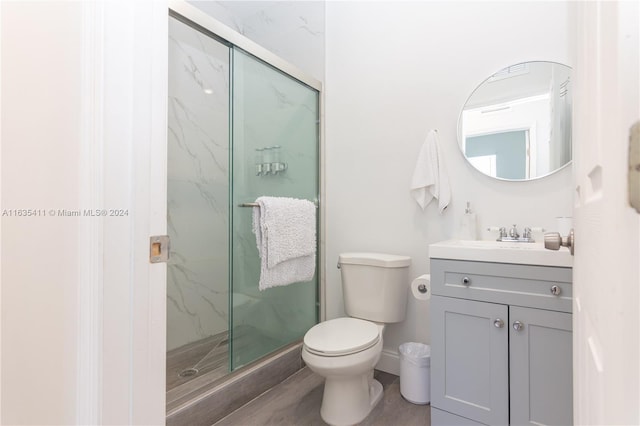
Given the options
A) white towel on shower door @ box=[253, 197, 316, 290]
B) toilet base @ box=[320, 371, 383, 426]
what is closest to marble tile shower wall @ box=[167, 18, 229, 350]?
white towel on shower door @ box=[253, 197, 316, 290]

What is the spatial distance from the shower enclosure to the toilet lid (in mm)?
476

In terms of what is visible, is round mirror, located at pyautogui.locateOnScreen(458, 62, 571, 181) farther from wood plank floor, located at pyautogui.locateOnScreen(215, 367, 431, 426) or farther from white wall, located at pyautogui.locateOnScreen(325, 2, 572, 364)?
wood plank floor, located at pyautogui.locateOnScreen(215, 367, 431, 426)

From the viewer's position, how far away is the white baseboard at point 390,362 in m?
1.97

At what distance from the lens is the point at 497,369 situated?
1.26 metres

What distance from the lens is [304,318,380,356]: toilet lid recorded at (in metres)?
1.41

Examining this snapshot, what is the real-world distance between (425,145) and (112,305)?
5.51ft

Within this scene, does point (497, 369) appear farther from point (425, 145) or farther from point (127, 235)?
point (127, 235)

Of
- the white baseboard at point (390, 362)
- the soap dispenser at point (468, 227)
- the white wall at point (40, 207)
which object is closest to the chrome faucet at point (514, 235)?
the soap dispenser at point (468, 227)

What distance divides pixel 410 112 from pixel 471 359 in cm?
137

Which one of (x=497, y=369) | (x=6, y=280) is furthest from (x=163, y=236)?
(x=497, y=369)

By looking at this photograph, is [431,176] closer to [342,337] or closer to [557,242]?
[342,337]

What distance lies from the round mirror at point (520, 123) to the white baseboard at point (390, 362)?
4.00ft

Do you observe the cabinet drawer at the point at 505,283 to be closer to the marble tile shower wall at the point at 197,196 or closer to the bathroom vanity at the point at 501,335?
the bathroom vanity at the point at 501,335

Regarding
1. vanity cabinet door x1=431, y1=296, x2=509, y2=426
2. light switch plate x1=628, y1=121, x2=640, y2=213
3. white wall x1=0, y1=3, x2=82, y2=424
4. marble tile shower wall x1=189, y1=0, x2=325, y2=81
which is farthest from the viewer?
marble tile shower wall x1=189, y1=0, x2=325, y2=81
